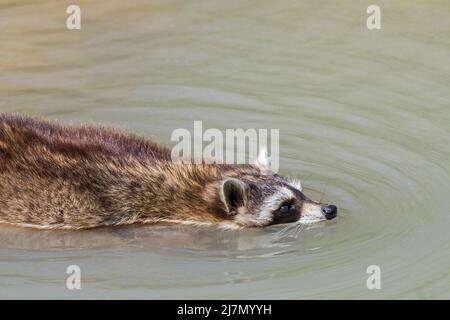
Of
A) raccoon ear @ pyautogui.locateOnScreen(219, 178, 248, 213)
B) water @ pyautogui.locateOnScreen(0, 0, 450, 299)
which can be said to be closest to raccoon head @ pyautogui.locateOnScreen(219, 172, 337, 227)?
raccoon ear @ pyautogui.locateOnScreen(219, 178, 248, 213)

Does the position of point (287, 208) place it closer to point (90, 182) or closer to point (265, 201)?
point (265, 201)

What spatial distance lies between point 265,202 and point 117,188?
1.45 meters

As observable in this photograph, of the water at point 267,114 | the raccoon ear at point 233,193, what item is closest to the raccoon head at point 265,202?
the raccoon ear at point 233,193

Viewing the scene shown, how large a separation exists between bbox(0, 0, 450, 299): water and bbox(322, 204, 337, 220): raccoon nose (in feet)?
0.49

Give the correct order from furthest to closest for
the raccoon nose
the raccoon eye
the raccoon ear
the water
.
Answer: the raccoon eye < the raccoon ear < the raccoon nose < the water

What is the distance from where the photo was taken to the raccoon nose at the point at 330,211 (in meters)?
10.8

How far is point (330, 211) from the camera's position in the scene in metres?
10.8

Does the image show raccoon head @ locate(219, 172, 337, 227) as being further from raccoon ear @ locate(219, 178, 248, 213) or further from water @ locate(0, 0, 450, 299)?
water @ locate(0, 0, 450, 299)

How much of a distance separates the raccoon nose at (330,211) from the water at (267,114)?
0.15 meters

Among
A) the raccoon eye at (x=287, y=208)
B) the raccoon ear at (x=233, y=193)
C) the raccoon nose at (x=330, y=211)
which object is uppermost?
the raccoon ear at (x=233, y=193)

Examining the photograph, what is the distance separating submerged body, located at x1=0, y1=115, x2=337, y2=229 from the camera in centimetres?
1092

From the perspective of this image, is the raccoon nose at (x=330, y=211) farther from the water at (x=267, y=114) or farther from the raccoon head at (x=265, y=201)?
the water at (x=267, y=114)
